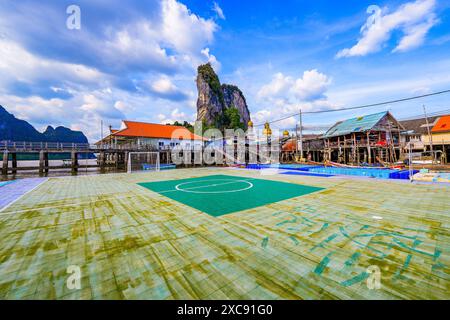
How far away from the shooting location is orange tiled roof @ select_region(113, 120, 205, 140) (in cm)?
3800

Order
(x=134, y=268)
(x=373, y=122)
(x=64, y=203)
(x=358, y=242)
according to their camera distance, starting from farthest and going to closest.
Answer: (x=373, y=122) < (x=64, y=203) < (x=358, y=242) < (x=134, y=268)

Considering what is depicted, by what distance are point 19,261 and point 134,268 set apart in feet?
8.84

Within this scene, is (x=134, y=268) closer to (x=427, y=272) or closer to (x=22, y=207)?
(x=427, y=272)

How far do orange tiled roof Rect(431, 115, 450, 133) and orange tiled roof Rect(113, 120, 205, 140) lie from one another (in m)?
48.1

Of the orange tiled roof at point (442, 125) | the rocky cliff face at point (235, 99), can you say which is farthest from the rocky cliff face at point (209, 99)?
the orange tiled roof at point (442, 125)

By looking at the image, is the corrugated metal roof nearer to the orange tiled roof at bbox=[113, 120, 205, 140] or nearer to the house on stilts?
the house on stilts

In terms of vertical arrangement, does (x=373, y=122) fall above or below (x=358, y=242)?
above

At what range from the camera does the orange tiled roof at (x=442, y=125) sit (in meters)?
31.4

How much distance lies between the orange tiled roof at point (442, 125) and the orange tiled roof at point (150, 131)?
48.1m

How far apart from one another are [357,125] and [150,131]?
136 feet

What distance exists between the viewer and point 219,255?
13.3 feet

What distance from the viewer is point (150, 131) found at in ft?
136

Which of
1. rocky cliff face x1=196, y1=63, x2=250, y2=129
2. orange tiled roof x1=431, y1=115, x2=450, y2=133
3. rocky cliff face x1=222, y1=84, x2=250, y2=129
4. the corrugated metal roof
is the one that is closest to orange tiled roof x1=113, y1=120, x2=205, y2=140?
rocky cliff face x1=196, y1=63, x2=250, y2=129

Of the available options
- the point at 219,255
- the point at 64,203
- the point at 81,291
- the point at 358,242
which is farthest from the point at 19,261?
the point at 358,242
